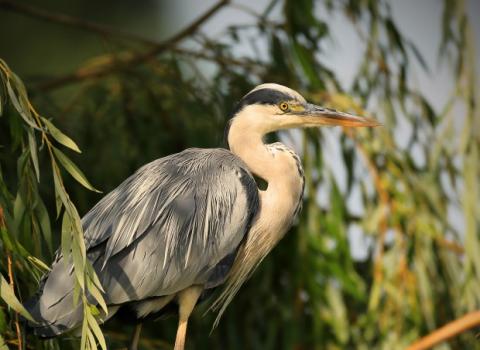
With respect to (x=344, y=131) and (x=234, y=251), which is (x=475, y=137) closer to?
(x=344, y=131)

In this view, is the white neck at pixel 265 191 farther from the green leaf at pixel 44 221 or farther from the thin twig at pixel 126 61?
the thin twig at pixel 126 61

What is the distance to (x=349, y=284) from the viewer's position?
3.29 meters

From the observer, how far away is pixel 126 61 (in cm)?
373

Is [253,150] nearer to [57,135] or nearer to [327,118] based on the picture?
[327,118]

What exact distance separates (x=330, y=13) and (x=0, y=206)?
192 cm

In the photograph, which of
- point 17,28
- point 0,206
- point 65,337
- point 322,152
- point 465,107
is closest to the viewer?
point 0,206

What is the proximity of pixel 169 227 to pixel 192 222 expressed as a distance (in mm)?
71

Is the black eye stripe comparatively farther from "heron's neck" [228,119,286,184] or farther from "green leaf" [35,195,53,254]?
"green leaf" [35,195,53,254]

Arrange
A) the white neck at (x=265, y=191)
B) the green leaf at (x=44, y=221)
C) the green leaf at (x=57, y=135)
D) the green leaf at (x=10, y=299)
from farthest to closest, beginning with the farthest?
the white neck at (x=265, y=191), the green leaf at (x=44, y=221), the green leaf at (x=57, y=135), the green leaf at (x=10, y=299)

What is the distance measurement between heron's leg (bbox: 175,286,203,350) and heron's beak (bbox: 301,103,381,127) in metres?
0.64

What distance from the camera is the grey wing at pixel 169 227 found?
7.87 feet

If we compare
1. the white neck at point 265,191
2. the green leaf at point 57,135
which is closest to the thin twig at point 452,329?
the white neck at point 265,191

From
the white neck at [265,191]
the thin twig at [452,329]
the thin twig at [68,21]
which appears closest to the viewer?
the thin twig at [452,329]


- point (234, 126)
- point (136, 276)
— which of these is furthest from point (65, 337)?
point (234, 126)
